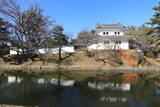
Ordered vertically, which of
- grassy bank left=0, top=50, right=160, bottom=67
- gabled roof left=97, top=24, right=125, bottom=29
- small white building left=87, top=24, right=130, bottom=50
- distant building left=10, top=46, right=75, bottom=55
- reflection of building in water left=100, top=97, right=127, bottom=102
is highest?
gabled roof left=97, top=24, right=125, bottom=29

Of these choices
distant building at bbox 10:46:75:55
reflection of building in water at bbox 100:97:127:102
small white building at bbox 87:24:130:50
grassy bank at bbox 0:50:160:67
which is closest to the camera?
reflection of building in water at bbox 100:97:127:102

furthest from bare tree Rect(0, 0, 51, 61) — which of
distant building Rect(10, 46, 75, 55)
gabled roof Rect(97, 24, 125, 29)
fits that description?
gabled roof Rect(97, 24, 125, 29)

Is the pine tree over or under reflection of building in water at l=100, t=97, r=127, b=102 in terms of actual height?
over

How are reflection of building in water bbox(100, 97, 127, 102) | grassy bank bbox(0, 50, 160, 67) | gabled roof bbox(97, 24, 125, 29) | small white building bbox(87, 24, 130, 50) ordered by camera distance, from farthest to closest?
gabled roof bbox(97, 24, 125, 29) → small white building bbox(87, 24, 130, 50) → grassy bank bbox(0, 50, 160, 67) → reflection of building in water bbox(100, 97, 127, 102)

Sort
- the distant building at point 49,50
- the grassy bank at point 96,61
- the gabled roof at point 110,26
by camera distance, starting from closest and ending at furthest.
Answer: the grassy bank at point 96,61 → the distant building at point 49,50 → the gabled roof at point 110,26

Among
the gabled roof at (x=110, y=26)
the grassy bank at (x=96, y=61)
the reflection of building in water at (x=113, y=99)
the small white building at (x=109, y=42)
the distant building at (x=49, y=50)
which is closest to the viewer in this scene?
the reflection of building in water at (x=113, y=99)

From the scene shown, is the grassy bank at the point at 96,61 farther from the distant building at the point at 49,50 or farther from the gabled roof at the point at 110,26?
the gabled roof at the point at 110,26

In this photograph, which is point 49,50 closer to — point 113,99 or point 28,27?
point 28,27

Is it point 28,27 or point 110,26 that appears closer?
point 28,27

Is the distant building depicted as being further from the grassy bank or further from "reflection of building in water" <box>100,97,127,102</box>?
"reflection of building in water" <box>100,97,127,102</box>

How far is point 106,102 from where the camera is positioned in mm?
8938

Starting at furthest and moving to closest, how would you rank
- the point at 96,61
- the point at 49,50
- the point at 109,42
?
A: the point at 109,42 < the point at 49,50 < the point at 96,61

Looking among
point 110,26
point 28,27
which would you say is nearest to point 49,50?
point 28,27

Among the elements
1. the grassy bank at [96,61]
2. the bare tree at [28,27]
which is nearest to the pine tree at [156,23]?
the grassy bank at [96,61]
